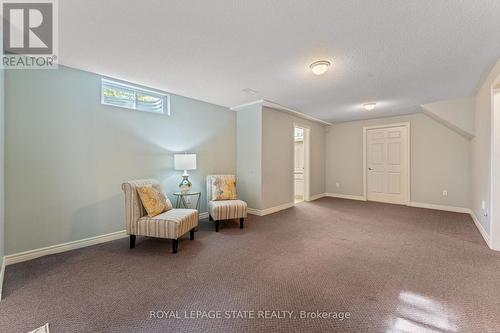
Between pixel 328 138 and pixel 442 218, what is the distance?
3.44 metres

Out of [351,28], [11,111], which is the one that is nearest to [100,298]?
[11,111]

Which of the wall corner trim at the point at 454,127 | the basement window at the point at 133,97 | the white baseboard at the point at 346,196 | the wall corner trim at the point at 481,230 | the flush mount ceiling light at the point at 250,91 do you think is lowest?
the wall corner trim at the point at 481,230

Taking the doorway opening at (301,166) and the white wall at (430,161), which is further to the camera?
the doorway opening at (301,166)

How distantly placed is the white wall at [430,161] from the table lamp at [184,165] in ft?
Result: 15.6

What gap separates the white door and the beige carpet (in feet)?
7.49

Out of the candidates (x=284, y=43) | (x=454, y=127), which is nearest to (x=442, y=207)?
(x=454, y=127)

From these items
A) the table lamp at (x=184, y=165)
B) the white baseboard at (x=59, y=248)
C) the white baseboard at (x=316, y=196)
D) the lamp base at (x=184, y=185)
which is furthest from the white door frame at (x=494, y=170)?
the white baseboard at (x=59, y=248)

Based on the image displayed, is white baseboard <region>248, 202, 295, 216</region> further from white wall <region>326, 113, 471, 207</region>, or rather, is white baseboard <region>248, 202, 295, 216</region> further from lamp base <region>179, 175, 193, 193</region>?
white wall <region>326, 113, 471, 207</region>

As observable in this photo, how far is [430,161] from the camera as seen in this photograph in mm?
4934

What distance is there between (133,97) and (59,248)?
2297 millimetres

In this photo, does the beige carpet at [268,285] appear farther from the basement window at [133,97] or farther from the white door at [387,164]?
the white door at [387,164]

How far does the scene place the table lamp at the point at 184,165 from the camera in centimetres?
352

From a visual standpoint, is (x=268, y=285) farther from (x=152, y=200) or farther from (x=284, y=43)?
(x=284, y=43)

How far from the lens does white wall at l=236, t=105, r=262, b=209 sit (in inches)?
174
